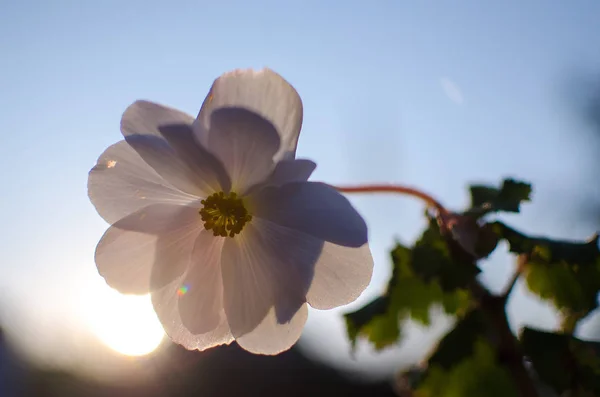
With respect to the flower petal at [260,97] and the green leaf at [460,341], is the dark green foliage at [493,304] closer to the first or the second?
the green leaf at [460,341]

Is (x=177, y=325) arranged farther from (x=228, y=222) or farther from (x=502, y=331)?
(x=502, y=331)

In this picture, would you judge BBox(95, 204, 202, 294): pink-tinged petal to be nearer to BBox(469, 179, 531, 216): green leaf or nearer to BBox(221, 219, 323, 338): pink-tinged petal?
BBox(221, 219, 323, 338): pink-tinged petal

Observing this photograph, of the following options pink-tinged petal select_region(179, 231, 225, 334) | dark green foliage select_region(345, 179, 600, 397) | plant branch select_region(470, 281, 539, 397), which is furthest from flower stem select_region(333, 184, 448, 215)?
pink-tinged petal select_region(179, 231, 225, 334)

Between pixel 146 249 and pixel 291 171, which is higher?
pixel 146 249

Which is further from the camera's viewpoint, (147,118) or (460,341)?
(460,341)

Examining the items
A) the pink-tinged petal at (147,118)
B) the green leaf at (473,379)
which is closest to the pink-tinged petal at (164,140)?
the pink-tinged petal at (147,118)

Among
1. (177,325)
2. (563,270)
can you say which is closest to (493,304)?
(563,270)
